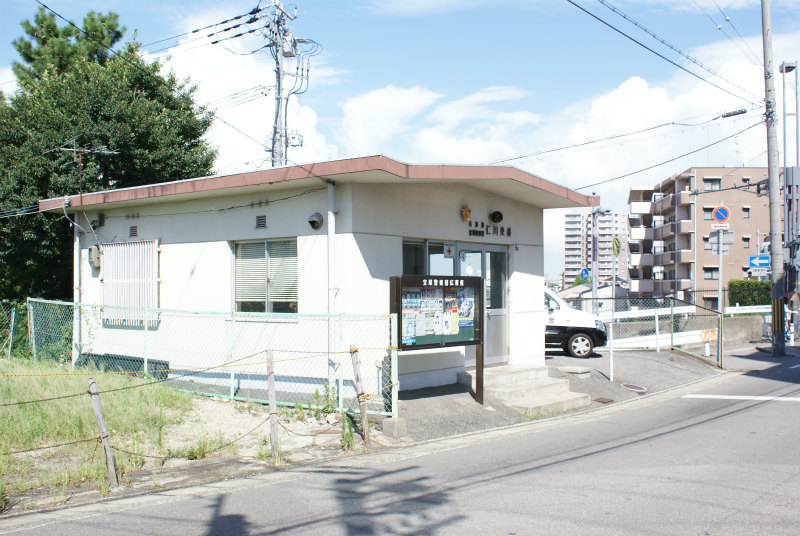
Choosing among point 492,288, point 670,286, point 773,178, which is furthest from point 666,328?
point 670,286

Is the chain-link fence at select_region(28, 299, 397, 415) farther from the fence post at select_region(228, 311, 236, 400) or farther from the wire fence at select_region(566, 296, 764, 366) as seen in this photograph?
the wire fence at select_region(566, 296, 764, 366)

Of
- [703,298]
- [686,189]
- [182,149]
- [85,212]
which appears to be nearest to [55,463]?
[85,212]

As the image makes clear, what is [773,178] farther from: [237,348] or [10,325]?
[10,325]

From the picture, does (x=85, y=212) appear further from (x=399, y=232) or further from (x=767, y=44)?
(x=767, y=44)

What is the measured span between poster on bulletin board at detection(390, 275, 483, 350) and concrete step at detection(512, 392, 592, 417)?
1482 millimetres

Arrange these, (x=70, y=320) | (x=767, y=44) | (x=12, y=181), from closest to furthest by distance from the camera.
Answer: (x=70, y=320), (x=12, y=181), (x=767, y=44)

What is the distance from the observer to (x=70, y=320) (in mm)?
12930

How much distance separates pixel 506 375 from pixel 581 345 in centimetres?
588

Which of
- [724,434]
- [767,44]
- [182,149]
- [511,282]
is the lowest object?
[724,434]

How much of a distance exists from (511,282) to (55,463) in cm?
806

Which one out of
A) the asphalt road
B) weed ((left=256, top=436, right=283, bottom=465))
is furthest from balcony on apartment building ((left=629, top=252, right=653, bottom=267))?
weed ((left=256, top=436, right=283, bottom=465))

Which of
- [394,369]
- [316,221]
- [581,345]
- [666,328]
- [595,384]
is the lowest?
[595,384]

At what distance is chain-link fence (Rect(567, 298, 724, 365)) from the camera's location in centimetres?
1675

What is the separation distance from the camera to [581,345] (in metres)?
16.2
